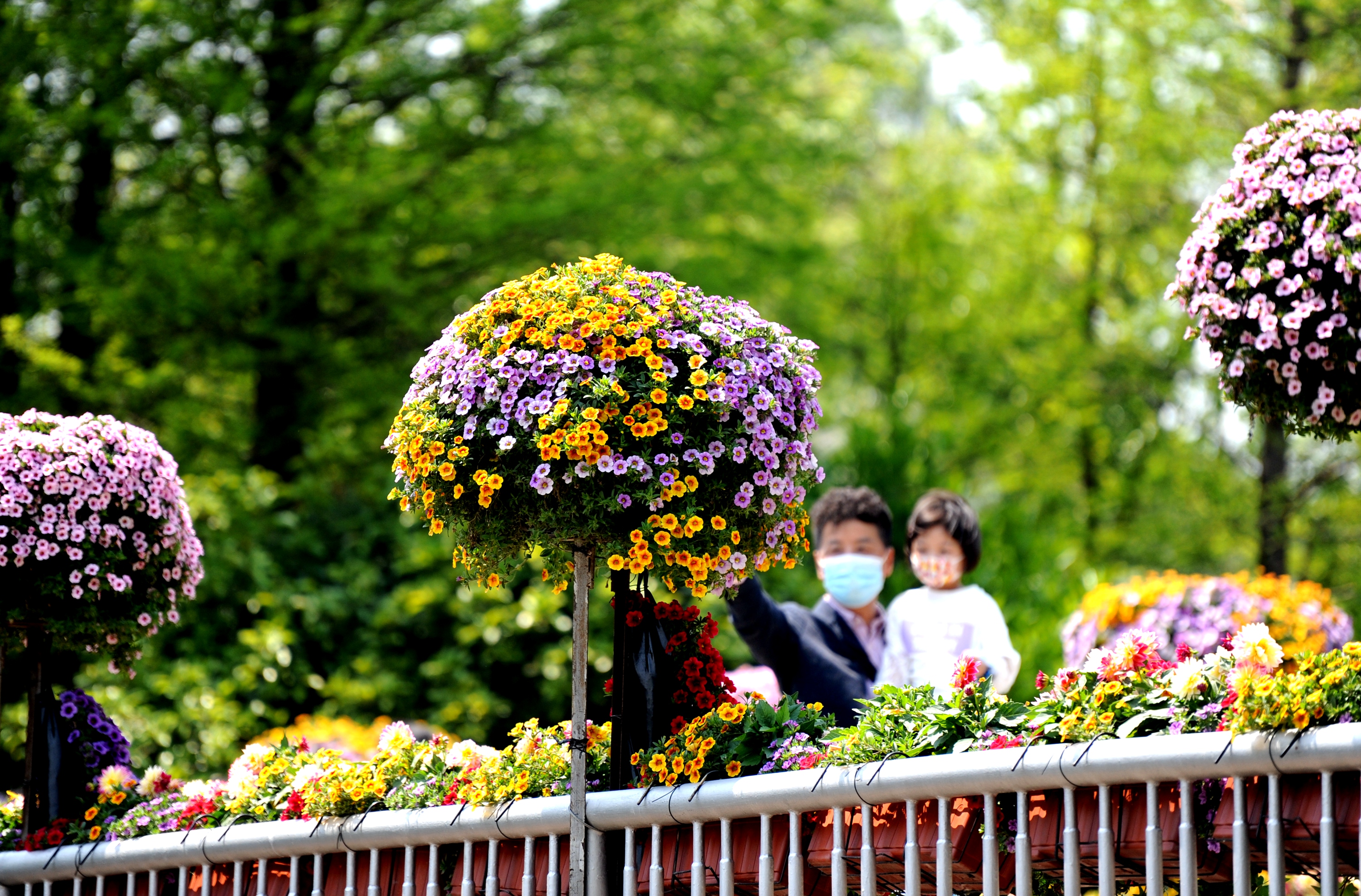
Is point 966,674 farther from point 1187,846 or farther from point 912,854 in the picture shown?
point 1187,846

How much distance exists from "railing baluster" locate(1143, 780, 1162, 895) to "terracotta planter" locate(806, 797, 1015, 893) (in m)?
0.38

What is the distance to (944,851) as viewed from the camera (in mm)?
3156

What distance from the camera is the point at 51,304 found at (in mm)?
9727

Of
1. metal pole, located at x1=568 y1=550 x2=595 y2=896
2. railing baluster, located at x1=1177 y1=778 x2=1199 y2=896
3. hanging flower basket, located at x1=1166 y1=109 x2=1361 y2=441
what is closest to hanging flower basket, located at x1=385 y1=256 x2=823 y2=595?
metal pole, located at x1=568 y1=550 x2=595 y2=896

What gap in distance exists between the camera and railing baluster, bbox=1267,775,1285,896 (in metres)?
2.74

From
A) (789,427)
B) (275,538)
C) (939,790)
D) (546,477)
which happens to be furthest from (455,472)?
(275,538)

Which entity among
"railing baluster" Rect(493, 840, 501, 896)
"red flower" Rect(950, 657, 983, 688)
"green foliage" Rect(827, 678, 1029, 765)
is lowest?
"railing baluster" Rect(493, 840, 501, 896)

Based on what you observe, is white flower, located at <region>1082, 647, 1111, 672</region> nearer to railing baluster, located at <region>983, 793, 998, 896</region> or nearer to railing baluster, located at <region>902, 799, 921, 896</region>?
railing baluster, located at <region>983, 793, 998, 896</region>

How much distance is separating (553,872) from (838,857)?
0.75m

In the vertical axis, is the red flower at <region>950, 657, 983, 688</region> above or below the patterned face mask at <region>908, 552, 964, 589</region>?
below

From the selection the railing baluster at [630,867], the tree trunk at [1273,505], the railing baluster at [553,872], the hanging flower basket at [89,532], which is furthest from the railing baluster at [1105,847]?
the tree trunk at [1273,505]

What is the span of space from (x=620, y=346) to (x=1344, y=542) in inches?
398

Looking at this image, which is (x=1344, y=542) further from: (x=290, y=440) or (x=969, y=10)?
(x=290, y=440)

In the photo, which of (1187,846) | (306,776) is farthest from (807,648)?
(1187,846)
